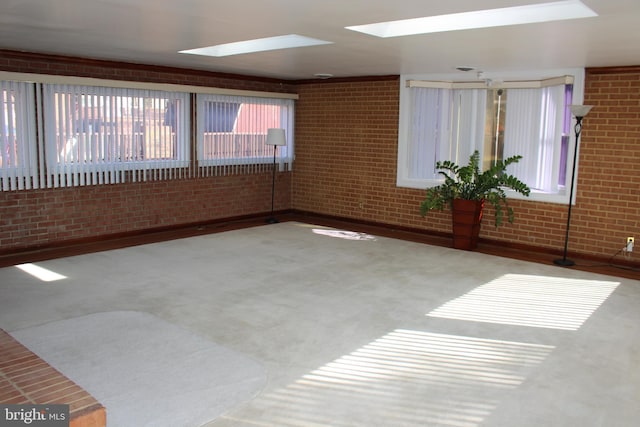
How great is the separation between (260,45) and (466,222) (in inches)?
128

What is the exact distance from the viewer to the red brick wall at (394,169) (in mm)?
6289

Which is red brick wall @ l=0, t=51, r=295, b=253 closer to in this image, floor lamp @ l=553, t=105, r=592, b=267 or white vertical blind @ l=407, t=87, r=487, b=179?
white vertical blind @ l=407, t=87, r=487, b=179

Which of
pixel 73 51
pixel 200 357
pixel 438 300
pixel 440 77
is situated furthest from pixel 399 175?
pixel 200 357

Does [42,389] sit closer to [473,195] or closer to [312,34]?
[312,34]

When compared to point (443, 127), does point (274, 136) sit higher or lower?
lower

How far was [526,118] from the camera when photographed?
7047 millimetres

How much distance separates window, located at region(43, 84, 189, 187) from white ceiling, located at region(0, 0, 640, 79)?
0.51m

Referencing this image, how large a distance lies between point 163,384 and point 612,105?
5701 mm

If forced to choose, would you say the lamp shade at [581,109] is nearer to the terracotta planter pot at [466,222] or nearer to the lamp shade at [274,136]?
the terracotta planter pot at [466,222]

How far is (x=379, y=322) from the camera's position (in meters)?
4.31

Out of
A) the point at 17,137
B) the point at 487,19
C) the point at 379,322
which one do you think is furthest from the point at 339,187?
the point at 487,19

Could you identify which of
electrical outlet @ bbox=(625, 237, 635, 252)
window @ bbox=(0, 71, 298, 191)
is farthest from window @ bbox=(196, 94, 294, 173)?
electrical outlet @ bbox=(625, 237, 635, 252)

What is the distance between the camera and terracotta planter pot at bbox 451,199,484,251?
686 cm

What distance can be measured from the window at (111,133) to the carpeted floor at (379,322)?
3.74ft
